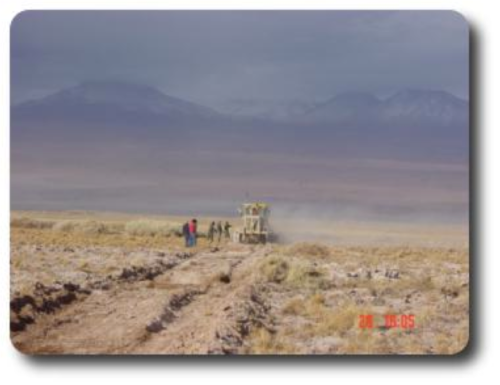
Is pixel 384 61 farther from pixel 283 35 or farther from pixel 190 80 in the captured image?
pixel 190 80

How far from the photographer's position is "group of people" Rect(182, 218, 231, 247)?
398 inches

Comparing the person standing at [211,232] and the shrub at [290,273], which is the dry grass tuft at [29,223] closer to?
the person standing at [211,232]

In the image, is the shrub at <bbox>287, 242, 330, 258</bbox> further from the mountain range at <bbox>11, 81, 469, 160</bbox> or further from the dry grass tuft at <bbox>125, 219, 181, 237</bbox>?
the dry grass tuft at <bbox>125, 219, 181, 237</bbox>

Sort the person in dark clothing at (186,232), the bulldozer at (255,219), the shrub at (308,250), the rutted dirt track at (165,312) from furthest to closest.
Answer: the person in dark clothing at (186,232)
the shrub at (308,250)
the bulldozer at (255,219)
the rutted dirt track at (165,312)

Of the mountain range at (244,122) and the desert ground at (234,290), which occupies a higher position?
the mountain range at (244,122)

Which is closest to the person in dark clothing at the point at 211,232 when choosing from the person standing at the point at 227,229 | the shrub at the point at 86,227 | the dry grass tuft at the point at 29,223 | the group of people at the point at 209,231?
the group of people at the point at 209,231

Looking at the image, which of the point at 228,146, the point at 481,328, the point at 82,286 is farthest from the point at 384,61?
the point at 82,286

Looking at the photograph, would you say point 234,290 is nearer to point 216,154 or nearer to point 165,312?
point 165,312

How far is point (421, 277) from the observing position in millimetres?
10469

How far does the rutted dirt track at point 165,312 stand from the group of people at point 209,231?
8.3 inches

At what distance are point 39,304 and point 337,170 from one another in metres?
3.03

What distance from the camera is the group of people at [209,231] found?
10102mm

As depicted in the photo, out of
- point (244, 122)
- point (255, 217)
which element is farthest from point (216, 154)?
point (255, 217)
